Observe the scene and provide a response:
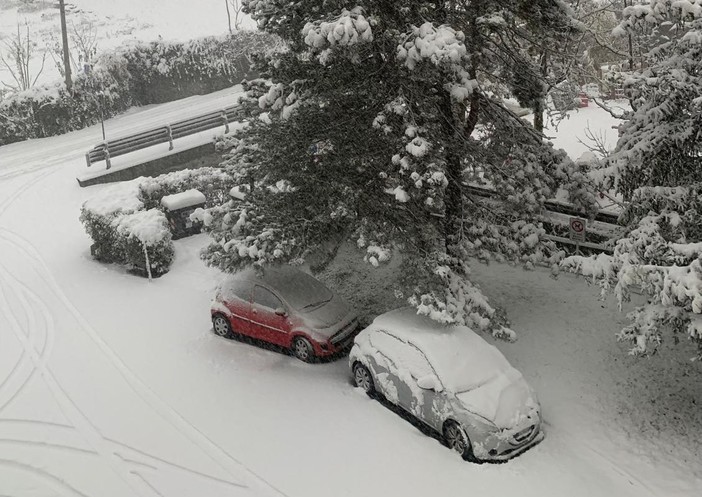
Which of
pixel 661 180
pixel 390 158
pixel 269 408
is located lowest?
pixel 269 408

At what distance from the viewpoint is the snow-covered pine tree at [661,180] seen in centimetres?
862

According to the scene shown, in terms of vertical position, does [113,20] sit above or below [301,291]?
above

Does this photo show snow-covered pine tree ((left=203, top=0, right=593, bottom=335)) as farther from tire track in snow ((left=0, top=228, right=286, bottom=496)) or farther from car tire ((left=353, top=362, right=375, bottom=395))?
tire track in snow ((left=0, top=228, right=286, bottom=496))

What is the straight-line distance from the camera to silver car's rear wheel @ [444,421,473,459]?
31.9ft

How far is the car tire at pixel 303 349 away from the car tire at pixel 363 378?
1.20 m

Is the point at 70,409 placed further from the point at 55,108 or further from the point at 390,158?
the point at 55,108

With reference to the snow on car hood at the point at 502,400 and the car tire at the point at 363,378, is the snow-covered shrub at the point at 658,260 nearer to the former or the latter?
the snow on car hood at the point at 502,400

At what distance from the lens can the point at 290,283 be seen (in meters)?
13.3

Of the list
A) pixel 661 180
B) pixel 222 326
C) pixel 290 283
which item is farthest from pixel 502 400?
pixel 222 326

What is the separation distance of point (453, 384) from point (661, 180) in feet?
14.8


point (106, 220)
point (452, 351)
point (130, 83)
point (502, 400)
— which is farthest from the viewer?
point (130, 83)

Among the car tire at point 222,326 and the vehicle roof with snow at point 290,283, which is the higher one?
the vehicle roof with snow at point 290,283

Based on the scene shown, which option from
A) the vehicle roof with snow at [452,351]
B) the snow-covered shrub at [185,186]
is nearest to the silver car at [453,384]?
the vehicle roof with snow at [452,351]

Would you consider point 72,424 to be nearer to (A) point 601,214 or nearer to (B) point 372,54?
(B) point 372,54
